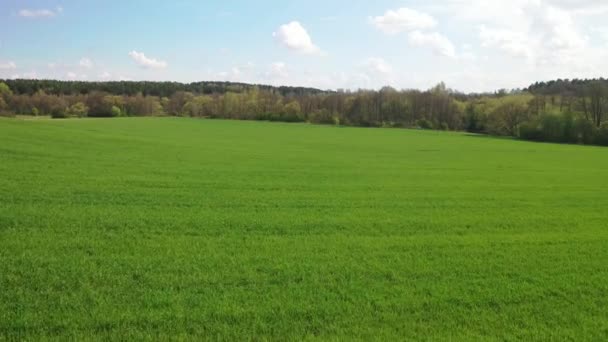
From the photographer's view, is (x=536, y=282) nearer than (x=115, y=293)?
No

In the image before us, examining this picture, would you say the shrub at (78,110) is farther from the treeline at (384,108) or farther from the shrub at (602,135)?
the shrub at (602,135)

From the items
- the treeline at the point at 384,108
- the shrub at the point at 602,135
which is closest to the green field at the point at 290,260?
the shrub at the point at 602,135

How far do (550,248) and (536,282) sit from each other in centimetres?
343

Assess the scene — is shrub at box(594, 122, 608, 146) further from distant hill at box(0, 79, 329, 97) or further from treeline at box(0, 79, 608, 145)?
distant hill at box(0, 79, 329, 97)

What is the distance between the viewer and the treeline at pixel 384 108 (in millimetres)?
89500

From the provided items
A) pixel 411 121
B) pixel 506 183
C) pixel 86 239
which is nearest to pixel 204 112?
pixel 411 121

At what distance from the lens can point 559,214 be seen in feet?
59.5

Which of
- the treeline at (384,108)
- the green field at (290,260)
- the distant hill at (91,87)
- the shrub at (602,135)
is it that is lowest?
the green field at (290,260)

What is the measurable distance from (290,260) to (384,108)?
12528 cm

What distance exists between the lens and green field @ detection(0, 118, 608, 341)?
765 cm

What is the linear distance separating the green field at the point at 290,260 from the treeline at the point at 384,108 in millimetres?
73711

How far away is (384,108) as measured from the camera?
132500 mm

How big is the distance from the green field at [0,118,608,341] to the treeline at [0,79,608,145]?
7371cm

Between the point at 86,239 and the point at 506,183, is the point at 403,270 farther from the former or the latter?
the point at 506,183
